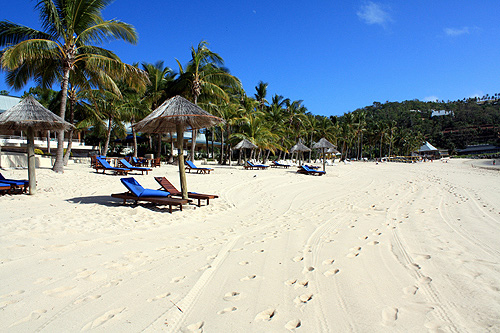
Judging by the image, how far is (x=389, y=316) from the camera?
2.34m

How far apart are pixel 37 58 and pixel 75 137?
24600mm

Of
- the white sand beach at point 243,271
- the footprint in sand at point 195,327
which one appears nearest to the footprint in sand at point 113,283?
the white sand beach at point 243,271

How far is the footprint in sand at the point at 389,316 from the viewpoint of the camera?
2.25m

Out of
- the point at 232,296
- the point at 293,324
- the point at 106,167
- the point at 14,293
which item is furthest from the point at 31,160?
the point at 293,324

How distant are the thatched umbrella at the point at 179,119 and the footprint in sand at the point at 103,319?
4.63m

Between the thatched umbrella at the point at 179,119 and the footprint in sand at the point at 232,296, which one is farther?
the thatched umbrella at the point at 179,119

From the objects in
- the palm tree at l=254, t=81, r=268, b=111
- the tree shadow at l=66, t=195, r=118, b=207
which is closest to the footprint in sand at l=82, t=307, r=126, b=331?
the tree shadow at l=66, t=195, r=118, b=207

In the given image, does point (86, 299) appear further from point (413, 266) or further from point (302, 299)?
point (413, 266)

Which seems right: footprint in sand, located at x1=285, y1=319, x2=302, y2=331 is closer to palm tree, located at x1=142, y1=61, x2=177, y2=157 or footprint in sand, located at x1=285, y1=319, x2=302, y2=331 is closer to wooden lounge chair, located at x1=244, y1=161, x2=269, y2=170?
wooden lounge chair, located at x1=244, y1=161, x2=269, y2=170

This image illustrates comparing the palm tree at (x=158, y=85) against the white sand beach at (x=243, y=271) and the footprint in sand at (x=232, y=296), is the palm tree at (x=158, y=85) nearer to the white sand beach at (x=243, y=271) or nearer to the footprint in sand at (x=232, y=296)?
the white sand beach at (x=243, y=271)

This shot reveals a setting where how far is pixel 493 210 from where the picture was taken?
723cm

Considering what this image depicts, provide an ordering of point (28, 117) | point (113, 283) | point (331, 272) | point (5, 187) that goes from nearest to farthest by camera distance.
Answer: point (113, 283), point (331, 272), point (5, 187), point (28, 117)

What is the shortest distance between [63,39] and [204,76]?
27.1ft

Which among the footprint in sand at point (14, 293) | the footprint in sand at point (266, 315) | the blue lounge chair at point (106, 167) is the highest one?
the blue lounge chair at point (106, 167)
